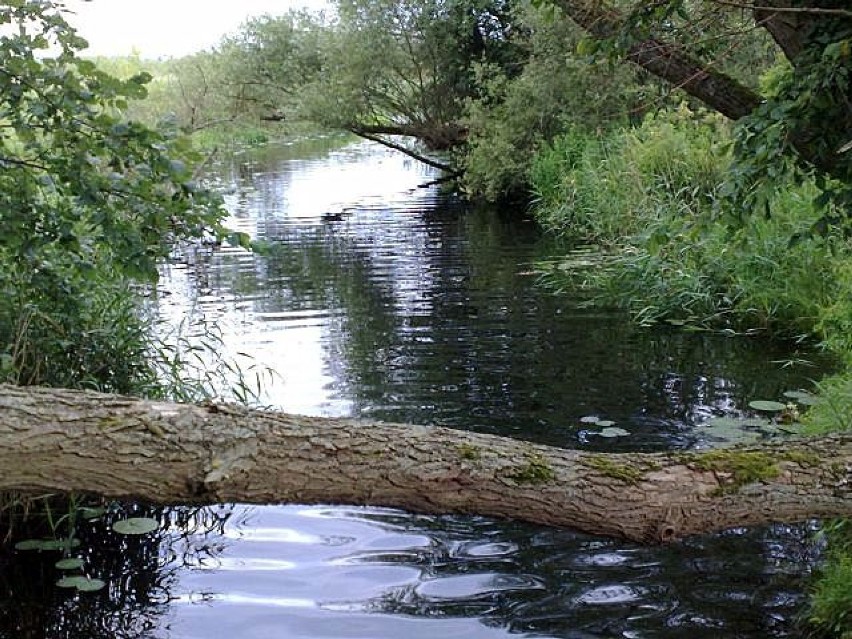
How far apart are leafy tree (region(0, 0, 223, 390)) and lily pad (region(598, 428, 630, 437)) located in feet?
10.00

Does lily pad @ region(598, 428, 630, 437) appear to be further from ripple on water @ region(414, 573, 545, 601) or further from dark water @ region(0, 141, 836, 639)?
ripple on water @ region(414, 573, 545, 601)

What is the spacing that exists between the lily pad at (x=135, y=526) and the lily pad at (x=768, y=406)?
3975 mm

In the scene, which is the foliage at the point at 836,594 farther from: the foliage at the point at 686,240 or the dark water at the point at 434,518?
the foliage at the point at 686,240

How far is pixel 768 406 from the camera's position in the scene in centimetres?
666

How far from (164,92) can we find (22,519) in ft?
30.8

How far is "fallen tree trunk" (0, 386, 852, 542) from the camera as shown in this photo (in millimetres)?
2770

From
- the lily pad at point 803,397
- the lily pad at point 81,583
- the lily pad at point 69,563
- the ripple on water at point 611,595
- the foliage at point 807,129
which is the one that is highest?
the foliage at point 807,129

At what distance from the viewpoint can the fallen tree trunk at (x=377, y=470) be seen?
2.77m

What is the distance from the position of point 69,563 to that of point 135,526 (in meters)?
0.40

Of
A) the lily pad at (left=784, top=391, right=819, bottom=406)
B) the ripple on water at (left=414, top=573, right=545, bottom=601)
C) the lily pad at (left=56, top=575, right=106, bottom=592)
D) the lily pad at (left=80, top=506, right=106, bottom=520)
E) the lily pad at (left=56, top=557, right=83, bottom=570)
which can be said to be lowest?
the ripple on water at (left=414, top=573, right=545, bottom=601)

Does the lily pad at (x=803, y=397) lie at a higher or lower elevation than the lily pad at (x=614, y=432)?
higher

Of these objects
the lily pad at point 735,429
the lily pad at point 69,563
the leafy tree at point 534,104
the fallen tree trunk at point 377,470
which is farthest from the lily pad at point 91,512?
the leafy tree at point 534,104

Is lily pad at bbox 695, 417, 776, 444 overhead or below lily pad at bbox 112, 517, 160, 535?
overhead

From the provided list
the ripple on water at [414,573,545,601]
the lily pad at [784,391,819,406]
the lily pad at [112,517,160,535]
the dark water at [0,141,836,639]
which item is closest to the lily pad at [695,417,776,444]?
the dark water at [0,141,836,639]
